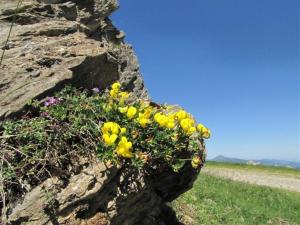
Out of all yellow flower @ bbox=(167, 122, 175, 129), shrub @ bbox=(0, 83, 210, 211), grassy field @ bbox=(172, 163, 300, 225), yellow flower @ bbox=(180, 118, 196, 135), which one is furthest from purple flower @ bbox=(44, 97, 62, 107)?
Answer: grassy field @ bbox=(172, 163, 300, 225)

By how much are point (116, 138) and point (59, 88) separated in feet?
5.69

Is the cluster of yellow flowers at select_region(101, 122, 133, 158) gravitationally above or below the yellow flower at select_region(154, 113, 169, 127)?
below

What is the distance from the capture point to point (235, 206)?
1734cm

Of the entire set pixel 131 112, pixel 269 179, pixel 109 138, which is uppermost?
pixel 269 179

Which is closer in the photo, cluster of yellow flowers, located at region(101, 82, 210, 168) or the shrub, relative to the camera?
the shrub

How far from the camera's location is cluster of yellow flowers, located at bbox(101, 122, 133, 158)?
23.5ft

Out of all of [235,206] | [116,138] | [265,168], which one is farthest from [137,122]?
[265,168]

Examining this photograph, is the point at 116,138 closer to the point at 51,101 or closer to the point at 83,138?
the point at 83,138

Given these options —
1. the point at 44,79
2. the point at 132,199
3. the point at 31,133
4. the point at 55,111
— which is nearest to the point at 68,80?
the point at 44,79

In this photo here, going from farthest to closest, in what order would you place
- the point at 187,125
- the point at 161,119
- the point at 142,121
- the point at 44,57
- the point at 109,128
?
the point at 44,57, the point at 187,125, the point at 161,119, the point at 142,121, the point at 109,128

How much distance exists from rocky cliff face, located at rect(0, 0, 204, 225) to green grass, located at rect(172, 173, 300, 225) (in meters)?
2.97

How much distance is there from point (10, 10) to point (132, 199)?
509 centimetres

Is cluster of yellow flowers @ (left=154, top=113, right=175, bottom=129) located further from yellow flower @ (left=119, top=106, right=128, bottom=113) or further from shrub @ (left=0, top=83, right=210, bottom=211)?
yellow flower @ (left=119, top=106, right=128, bottom=113)

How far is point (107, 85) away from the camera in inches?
407
